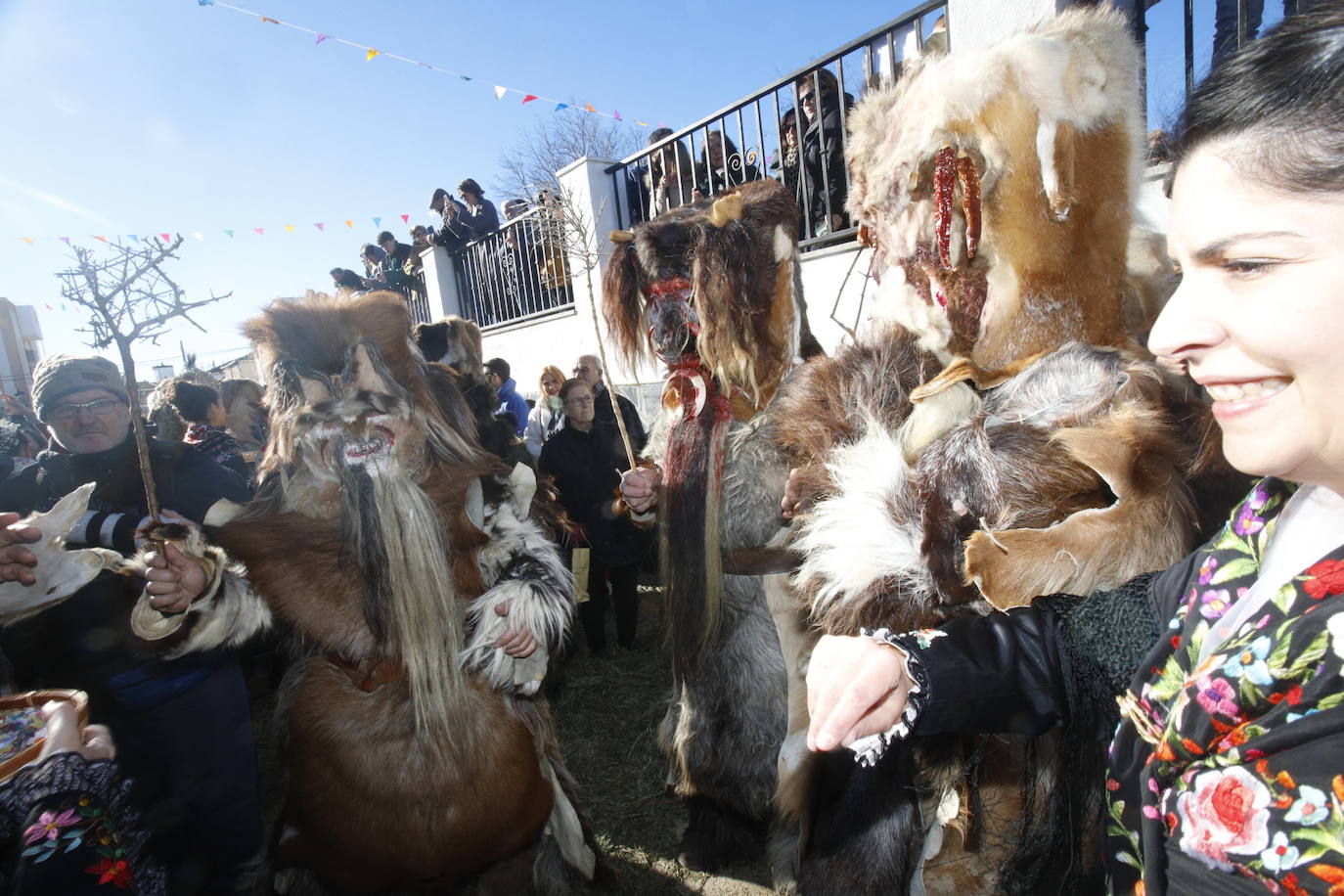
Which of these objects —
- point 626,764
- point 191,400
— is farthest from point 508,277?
point 626,764

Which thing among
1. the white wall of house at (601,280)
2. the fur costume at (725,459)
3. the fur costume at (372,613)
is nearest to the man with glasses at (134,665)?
the fur costume at (372,613)

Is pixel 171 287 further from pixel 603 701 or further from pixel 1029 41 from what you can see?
pixel 603 701

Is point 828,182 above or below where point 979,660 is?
above

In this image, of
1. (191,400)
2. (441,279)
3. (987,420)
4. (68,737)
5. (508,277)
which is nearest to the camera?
(68,737)

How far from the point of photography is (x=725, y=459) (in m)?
2.05

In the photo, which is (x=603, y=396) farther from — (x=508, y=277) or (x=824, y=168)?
(x=508, y=277)

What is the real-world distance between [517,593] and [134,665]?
1294 millimetres

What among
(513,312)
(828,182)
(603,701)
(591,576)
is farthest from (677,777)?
(513,312)

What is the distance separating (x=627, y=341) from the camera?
238 centimetres

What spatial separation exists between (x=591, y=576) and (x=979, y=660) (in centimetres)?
335

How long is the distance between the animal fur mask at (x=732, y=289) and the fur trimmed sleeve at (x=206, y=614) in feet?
4.49

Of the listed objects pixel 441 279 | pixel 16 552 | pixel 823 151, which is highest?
pixel 441 279

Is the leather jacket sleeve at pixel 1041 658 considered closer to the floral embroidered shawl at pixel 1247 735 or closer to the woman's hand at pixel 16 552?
the floral embroidered shawl at pixel 1247 735

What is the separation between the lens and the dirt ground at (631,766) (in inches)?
90.5
